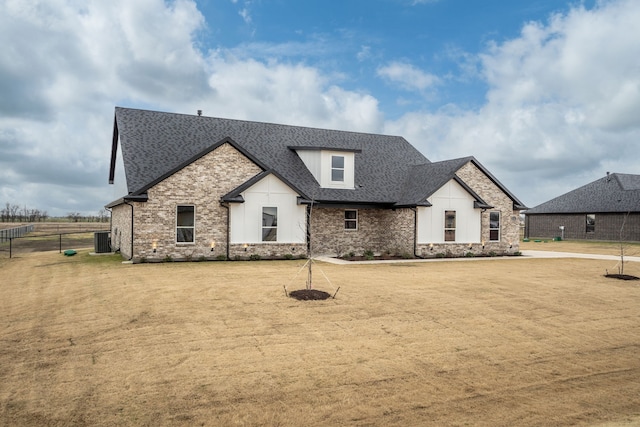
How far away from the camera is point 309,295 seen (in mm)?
11797

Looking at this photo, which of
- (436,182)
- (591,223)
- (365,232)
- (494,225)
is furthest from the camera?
(591,223)

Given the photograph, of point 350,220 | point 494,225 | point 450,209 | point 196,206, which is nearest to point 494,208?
point 494,225

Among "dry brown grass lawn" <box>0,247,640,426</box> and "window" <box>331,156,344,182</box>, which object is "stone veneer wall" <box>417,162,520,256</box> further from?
"dry brown grass lawn" <box>0,247,640,426</box>

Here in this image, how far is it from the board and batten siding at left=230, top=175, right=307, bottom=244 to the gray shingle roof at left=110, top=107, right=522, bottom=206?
20.6 inches

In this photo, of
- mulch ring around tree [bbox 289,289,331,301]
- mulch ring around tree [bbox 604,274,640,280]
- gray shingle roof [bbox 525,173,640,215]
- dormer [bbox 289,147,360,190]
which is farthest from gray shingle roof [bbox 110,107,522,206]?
gray shingle roof [bbox 525,173,640,215]

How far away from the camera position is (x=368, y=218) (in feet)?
Result: 83.7

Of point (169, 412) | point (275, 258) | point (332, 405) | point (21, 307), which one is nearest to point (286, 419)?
point (332, 405)

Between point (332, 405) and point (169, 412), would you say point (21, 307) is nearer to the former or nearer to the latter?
point (169, 412)

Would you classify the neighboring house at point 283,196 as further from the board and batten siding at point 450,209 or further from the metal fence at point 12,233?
the metal fence at point 12,233

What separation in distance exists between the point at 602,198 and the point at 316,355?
148ft

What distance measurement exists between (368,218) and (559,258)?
1058 centimetres

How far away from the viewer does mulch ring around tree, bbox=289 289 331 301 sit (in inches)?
454

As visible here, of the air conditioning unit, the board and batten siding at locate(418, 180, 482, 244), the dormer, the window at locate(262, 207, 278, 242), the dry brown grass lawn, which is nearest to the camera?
the dry brown grass lawn

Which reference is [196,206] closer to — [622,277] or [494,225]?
[494,225]
